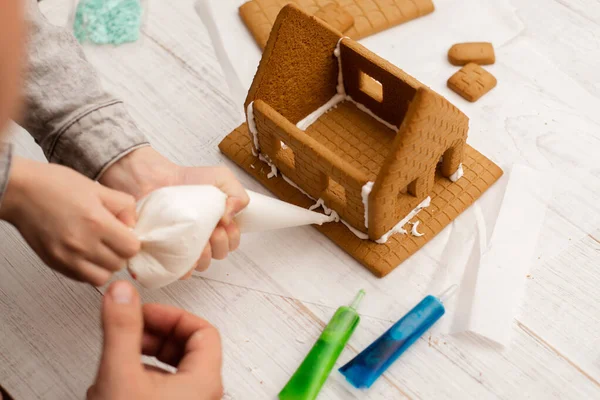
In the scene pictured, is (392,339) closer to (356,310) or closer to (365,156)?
(356,310)

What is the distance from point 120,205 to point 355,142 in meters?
0.31

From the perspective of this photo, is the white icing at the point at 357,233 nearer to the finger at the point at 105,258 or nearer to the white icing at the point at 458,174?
the white icing at the point at 458,174

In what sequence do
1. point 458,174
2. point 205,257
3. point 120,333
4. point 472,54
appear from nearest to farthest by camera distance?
point 120,333 < point 205,257 < point 458,174 < point 472,54

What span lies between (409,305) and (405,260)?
0.17 feet

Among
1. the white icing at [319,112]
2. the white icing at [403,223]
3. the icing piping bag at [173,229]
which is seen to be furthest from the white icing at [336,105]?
the icing piping bag at [173,229]

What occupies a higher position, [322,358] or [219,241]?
[219,241]

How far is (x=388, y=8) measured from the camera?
0.84 meters

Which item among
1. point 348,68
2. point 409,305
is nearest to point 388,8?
point 348,68

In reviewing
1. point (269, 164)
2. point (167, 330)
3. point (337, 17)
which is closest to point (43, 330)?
point (167, 330)

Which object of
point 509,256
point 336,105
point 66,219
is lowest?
point 509,256

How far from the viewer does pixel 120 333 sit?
1.38ft

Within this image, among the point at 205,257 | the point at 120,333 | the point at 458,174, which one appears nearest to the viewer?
the point at 120,333

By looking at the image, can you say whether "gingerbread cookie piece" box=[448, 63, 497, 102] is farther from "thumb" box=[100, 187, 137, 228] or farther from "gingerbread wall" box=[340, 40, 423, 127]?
"thumb" box=[100, 187, 137, 228]

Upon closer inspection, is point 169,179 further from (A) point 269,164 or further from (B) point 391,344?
(B) point 391,344
